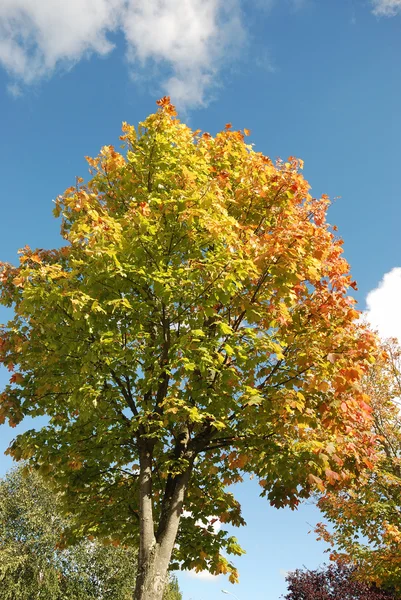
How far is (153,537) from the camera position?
7934mm

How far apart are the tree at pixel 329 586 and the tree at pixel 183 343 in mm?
14155

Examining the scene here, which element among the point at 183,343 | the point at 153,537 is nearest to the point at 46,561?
the point at 153,537

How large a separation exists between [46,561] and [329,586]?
19751mm

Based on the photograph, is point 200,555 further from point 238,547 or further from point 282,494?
point 282,494

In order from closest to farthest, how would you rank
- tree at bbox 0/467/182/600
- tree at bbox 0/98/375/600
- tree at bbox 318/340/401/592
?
tree at bbox 0/98/375/600 → tree at bbox 318/340/401/592 → tree at bbox 0/467/182/600

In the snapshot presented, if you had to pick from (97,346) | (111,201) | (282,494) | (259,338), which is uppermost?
(111,201)

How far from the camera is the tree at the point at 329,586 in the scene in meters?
20.7

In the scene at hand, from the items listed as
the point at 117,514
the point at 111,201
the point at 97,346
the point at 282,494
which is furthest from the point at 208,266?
the point at 117,514

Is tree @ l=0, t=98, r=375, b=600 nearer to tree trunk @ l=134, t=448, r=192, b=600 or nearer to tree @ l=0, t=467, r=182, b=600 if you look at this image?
tree trunk @ l=134, t=448, r=192, b=600

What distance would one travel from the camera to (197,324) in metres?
8.09

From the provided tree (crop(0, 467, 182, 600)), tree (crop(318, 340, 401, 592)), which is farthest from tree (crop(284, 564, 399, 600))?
tree (crop(0, 467, 182, 600))

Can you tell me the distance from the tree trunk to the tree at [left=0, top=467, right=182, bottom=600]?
25.7 meters

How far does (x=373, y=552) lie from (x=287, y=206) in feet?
47.9

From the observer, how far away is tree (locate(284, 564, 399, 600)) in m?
20.7
